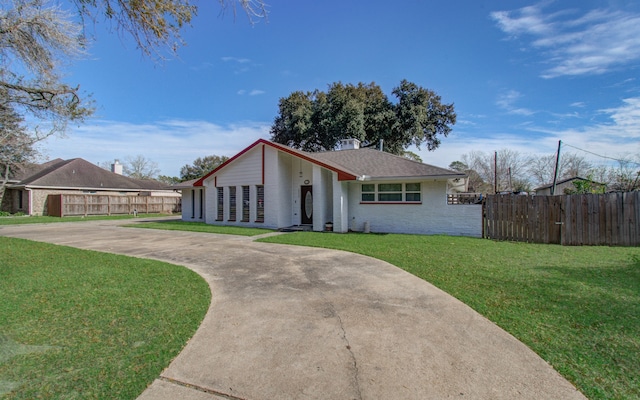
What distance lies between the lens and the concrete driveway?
2.56 meters

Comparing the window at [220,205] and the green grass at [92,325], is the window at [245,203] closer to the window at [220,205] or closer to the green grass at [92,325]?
the window at [220,205]

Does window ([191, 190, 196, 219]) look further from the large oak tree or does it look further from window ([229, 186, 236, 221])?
the large oak tree

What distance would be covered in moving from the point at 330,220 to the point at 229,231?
4.97 m

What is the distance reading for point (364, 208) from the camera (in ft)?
48.9

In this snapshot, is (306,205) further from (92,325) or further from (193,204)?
(92,325)

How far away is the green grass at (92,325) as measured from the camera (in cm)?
263

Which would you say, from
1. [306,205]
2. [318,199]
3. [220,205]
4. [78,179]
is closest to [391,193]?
[318,199]

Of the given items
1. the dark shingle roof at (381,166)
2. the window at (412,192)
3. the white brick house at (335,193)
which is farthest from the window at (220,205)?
the window at (412,192)

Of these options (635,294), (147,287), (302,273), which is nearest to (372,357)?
(302,273)

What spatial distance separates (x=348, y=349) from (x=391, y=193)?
11.8 metres

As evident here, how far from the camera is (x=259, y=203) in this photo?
1659 centimetres

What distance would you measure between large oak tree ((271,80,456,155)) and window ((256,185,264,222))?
12185 mm

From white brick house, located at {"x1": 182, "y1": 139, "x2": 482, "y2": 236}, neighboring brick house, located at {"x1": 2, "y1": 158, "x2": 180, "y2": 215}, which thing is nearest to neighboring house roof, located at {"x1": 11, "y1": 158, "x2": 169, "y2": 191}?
neighboring brick house, located at {"x1": 2, "y1": 158, "x2": 180, "y2": 215}

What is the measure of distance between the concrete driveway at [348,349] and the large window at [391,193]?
8510 millimetres
